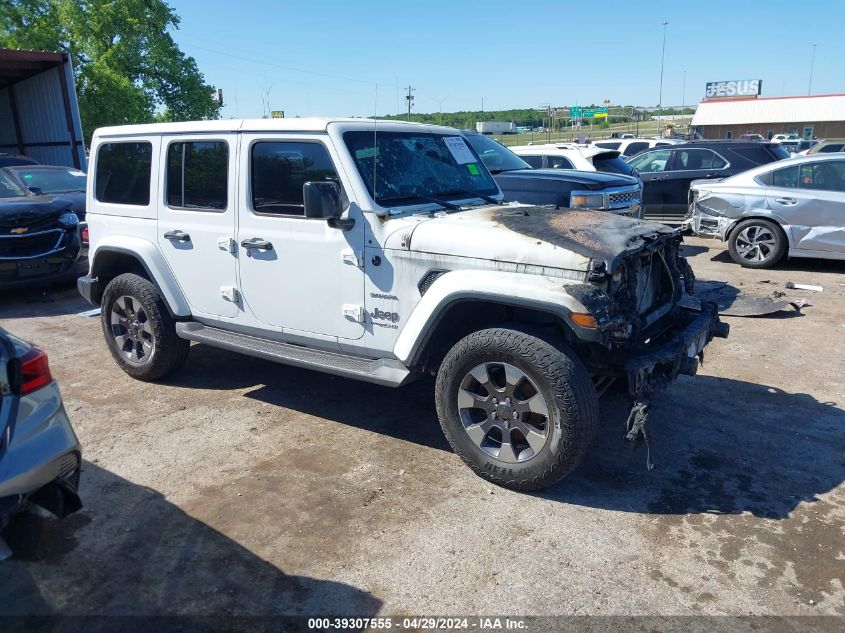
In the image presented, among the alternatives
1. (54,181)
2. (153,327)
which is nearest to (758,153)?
(153,327)

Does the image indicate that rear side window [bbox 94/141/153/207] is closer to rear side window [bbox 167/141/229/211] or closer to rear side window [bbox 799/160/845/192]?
rear side window [bbox 167/141/229/211]

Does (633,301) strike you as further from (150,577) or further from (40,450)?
(40,450)

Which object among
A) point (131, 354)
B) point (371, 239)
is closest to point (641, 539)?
point (371, 239)

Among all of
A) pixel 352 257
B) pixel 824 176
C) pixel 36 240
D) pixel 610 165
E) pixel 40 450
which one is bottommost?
pixel 40 450

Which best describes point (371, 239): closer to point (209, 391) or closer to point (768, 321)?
point (209, 391)

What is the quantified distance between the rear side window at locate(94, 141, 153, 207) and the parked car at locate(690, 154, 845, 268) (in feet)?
25.1

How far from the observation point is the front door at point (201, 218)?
471 centimetres

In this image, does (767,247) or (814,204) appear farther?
(767,247)

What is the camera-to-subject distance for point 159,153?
5.09 m

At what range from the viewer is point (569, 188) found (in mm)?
8297

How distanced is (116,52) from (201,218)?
3541cm

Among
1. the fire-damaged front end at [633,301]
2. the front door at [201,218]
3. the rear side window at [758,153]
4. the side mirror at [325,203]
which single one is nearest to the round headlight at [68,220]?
the front door at [201,218]

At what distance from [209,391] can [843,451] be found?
4539 millimetres

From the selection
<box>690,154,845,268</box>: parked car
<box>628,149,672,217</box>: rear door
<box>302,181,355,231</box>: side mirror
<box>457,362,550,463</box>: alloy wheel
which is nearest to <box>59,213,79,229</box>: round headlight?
<box>302,181,355,231</box>: side mirror
